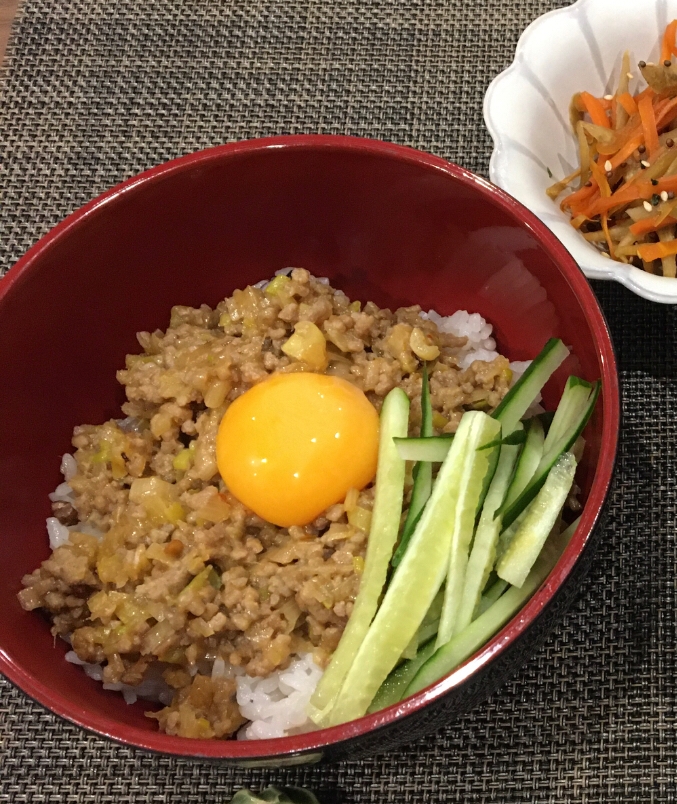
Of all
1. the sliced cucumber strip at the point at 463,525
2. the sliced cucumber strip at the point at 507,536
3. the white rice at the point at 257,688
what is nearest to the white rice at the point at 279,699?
the white rice at the point at 257,688

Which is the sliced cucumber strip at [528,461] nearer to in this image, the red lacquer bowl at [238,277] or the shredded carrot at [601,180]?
the red lacquer bowl at [238,277]

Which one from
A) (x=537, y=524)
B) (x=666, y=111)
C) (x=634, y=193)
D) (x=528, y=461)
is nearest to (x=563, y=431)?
(x=528, y=461)

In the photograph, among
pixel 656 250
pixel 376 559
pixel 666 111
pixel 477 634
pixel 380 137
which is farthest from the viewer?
pixel 380 137

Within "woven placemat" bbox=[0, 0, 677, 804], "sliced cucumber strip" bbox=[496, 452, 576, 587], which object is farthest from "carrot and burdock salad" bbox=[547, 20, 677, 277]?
"sliced cucumber strip" bbox=[496, 452, 576, 587]

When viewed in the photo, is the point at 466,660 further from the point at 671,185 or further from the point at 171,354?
the point at 671,185

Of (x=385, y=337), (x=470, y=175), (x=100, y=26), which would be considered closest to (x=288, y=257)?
(x=385, y=337)

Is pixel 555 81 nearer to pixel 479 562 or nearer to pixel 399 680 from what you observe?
pixel 479 562
